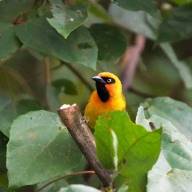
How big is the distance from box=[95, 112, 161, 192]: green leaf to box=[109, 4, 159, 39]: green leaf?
127 cm

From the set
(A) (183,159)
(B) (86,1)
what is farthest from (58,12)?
(A) (183,159)

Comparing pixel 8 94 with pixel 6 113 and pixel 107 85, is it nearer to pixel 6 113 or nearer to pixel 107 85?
pixel 6 113

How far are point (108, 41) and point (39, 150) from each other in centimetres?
75

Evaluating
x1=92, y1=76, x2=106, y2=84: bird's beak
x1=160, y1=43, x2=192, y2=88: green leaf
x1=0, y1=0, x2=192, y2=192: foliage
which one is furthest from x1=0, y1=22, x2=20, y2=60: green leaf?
x1=160, y1=43, x2=192, y2=88: green leaf

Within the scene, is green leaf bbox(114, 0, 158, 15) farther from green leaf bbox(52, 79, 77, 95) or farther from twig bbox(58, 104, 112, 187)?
twig bbox(58, 104, 112, 187)

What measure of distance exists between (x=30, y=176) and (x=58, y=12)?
0.63 metres

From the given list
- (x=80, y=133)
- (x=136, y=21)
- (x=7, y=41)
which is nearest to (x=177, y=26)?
(x=136, y=21)

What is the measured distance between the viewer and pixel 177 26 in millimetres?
3012

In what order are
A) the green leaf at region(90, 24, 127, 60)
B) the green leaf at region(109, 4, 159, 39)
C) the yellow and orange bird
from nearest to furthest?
the green leaf at region(90, 24, 127, 60) < the yellow and orange bird < the green leaf at region(109, 4, 159, 39)

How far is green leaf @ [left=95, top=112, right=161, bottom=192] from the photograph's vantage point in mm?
1806

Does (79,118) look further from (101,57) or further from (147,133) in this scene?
(101,57)

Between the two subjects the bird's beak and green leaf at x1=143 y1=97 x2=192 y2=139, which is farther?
the bird's beak

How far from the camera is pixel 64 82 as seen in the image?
3100 millimetres

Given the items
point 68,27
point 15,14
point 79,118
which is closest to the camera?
point 79,118
